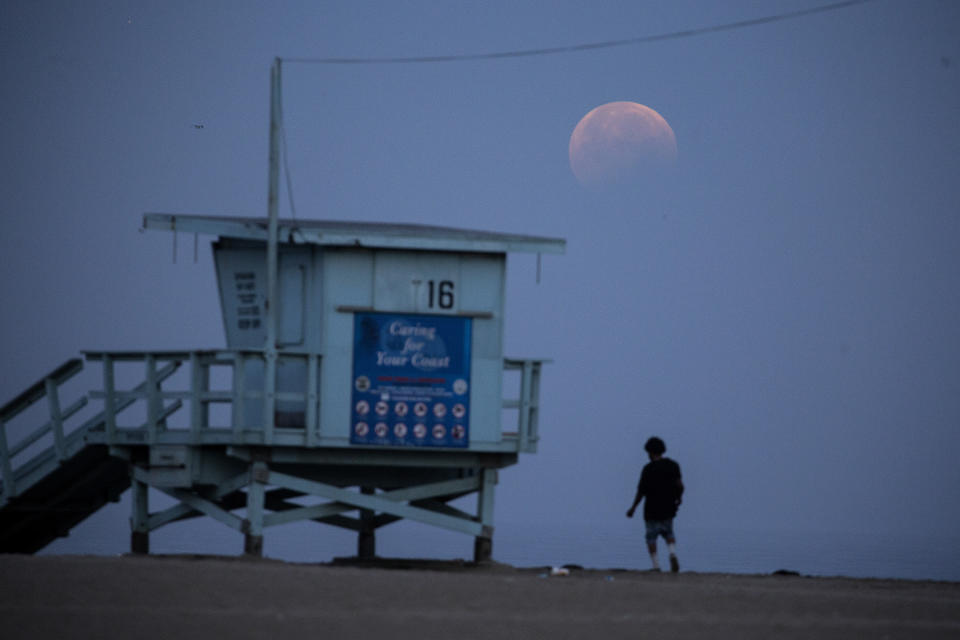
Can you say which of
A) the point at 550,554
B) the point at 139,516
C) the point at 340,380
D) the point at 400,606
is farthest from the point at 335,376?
the point at 550,554

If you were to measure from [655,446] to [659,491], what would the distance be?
1.97 ft

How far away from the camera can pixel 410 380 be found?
20.9 metres

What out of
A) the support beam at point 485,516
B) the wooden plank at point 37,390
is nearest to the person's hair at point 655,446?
the support beam at point 485,516

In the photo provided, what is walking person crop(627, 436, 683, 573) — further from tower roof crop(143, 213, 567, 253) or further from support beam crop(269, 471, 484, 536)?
tower roof crop(143, 213, 567, 253)

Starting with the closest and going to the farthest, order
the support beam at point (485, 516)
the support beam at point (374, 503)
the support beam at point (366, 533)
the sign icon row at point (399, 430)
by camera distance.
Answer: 1. the sign icon row at point (399, 430)
2. the support beam at point (374, 503)
3. the support beam at point (485, 516)
4. the support beam at point (366, 533)

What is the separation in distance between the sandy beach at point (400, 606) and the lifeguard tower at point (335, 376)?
15.3 ft

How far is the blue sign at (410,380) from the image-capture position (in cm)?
2077

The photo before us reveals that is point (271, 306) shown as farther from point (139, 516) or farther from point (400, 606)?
point (400, 606)

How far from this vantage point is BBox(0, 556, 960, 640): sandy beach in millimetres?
11961

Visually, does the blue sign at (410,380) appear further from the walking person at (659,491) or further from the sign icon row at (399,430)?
the walking person at (659,491)

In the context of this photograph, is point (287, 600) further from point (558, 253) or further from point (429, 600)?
point (558, 253)

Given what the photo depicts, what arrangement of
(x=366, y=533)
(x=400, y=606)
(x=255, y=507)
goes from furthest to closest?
(x=366, y=533) → (x=255, y=507) → (x=400, y=606)

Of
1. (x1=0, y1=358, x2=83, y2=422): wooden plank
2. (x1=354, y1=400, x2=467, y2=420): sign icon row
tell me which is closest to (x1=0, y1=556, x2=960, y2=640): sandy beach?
(x1=354, y1=400, x2=467, y2=420): sign icon row

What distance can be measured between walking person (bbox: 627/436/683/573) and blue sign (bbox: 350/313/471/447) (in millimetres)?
2456
